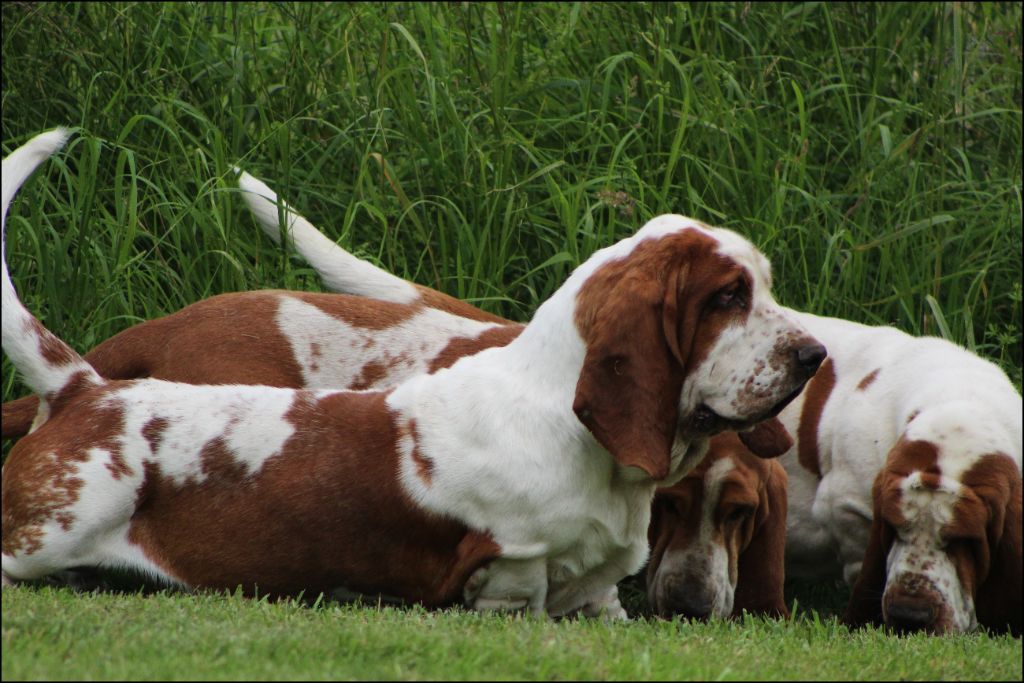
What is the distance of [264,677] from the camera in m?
2.70

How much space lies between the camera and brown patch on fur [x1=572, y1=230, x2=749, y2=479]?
12.5ft

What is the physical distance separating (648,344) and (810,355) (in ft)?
1.34

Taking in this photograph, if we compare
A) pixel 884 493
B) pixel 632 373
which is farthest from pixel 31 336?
pixel 884 493

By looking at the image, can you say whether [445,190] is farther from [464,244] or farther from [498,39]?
[498,39]

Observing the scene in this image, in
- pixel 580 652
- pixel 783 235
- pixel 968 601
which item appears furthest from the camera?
pixel 783 235

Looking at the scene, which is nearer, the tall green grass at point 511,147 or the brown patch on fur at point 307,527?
the brown patch on fur at point 307,527

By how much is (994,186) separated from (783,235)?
42.0 inches

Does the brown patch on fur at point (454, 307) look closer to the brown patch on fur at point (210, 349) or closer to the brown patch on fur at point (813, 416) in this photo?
the brown patch on fur at point (210, 349)

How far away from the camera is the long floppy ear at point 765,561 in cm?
467

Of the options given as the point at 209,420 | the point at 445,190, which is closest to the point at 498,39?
the point at 445,190

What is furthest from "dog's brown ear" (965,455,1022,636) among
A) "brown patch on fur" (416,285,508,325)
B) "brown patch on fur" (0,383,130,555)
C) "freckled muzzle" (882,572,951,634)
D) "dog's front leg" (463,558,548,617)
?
"brown patch on fur" (0,383,130,555)

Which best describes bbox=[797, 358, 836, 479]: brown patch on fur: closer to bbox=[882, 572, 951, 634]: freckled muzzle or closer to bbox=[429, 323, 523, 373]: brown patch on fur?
bbox=[882, 572, 951, 634]: freckled muzzle

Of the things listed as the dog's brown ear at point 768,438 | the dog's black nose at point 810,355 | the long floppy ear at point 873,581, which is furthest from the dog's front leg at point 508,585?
the long floppy ear at point 873,581

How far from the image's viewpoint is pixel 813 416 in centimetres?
522
